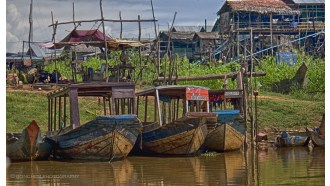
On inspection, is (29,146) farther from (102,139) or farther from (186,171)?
(186,171)

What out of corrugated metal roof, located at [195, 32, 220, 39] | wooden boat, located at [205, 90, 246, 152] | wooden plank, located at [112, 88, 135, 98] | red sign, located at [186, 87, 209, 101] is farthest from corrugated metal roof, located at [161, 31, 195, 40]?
wooden plank, located at [112, 88, 135, 98]

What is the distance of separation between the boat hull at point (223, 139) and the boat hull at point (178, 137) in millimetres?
632

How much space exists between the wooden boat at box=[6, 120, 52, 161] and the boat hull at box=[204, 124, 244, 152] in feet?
13.0

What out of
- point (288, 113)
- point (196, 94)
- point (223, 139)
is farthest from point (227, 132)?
point (288, 113)

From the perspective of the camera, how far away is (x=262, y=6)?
4059 cm

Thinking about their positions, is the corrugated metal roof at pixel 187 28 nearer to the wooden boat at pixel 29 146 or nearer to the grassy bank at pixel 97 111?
the grassy bank at pixel 97 111

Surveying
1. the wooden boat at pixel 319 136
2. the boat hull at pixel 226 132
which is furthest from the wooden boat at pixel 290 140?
the boat hull at pixel 226 132

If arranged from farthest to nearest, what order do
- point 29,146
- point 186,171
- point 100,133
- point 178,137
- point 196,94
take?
point 196,94
point 178,137
point 29,146
point 100,133
point 186,171

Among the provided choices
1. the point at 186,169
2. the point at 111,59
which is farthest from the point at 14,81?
the point at 186,169

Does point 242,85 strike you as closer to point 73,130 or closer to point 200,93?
point 200,93

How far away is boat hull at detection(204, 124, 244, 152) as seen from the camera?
55.3 ft

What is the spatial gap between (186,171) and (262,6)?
28311mm

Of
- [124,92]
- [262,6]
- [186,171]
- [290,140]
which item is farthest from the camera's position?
[262,6]
